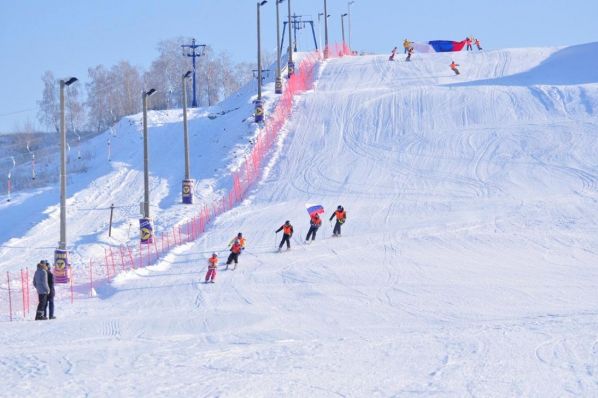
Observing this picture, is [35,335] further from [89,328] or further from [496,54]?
[496,54]

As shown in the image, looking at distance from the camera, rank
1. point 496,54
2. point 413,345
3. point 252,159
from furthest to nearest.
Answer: point 496,54 < point 252,159 < point 413,345

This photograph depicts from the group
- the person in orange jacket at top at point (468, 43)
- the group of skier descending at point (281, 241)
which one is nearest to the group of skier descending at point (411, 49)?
the person in orange jacket at top at point (468, 43)

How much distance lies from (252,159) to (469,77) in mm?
18730

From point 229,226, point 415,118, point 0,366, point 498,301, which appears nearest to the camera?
point 0,366

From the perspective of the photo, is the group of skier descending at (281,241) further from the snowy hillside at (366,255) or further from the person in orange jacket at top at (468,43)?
the person in orange jacket at top at (468,43)

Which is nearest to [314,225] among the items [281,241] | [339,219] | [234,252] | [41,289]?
[339,219]

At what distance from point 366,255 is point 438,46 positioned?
5188cm

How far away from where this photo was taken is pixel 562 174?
105 ft

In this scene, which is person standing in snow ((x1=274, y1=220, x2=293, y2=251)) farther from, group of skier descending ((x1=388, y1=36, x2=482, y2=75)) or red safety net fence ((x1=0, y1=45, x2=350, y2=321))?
group of skier descending ((x1=388, y1=36, x2=482, y2=75))

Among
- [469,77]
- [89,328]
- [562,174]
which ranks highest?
[469,77]

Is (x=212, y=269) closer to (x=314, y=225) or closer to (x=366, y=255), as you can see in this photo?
(x=366, y=255)

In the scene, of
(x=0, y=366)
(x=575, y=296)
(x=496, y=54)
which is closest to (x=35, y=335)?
(x=0, y=366)

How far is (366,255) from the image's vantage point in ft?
73.6

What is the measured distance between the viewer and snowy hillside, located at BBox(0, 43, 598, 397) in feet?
34.7
